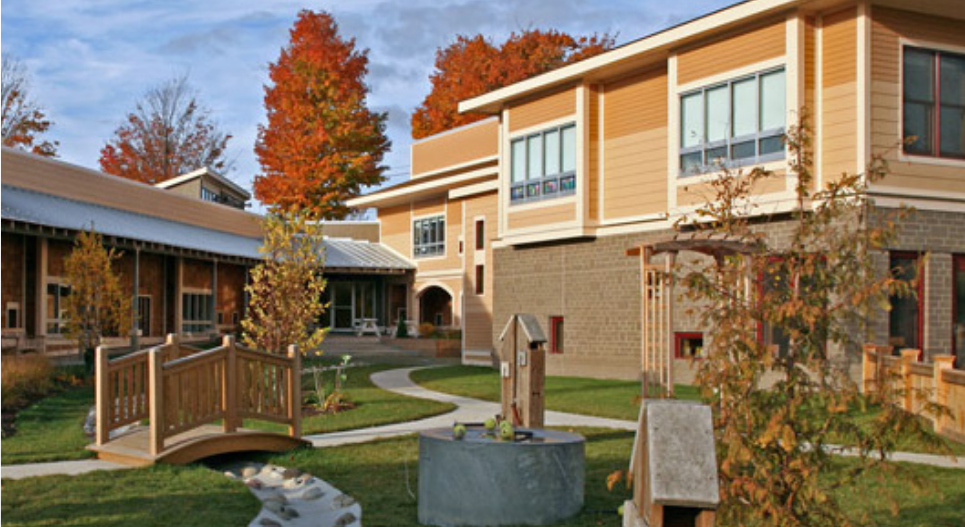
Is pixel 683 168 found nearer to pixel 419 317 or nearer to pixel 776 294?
pixel 776 294

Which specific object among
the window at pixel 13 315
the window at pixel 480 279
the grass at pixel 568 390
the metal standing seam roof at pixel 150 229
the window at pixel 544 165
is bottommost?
the grass at pixel 568 390

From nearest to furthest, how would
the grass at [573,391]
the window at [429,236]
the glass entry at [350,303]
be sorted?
the grass at [573,391]
the window at [429,236]
the glass entry at [350,303]

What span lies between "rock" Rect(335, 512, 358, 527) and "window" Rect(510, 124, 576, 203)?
16537 millimetres

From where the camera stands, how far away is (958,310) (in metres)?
19.0

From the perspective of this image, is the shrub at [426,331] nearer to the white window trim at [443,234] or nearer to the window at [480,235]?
the white window trim at [443,234]

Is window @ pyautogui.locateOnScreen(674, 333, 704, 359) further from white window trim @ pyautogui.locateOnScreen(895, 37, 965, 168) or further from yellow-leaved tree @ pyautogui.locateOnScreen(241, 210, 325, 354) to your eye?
yellow-leaved tree @ pyautogui.locateOnScreen(241, 210, 325, 354)

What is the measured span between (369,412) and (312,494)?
266 inches

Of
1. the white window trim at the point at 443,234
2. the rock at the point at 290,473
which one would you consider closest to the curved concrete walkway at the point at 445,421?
the rock at the point at 290,473

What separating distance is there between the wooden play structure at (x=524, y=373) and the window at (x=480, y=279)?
2199 cm

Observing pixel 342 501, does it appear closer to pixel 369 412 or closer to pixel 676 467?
pixel 676 467

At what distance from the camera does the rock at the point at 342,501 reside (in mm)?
9602

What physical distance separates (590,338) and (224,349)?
1444cm

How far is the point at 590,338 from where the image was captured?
2498 centimetres

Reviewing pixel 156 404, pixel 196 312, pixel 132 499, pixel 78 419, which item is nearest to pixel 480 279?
pixel 196 312
